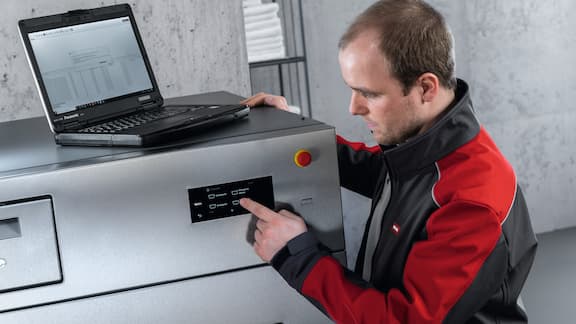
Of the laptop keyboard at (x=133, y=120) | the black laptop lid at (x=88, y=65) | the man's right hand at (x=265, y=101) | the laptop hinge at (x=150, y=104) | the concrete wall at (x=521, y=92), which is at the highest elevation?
the black laptop lid at (x=88, y=65)

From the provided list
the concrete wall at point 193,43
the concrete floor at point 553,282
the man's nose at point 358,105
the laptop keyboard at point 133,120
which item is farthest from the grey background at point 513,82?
the man's nose at point 358,105

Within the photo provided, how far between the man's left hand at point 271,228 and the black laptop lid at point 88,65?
347mm

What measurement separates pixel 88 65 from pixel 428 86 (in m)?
0.56

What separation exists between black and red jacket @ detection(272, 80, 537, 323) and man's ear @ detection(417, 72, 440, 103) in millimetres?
35

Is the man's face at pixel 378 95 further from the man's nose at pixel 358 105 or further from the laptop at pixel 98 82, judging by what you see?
the laptop at pixel 98 82

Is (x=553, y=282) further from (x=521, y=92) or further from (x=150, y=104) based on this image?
(x=150, y=104)

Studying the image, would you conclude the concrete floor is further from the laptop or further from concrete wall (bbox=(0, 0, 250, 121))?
the laptop

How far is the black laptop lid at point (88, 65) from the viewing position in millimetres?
1252

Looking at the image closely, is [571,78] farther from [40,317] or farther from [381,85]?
[40,317]

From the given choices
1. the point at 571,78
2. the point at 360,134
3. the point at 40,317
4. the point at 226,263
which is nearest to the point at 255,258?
the point at 226,263

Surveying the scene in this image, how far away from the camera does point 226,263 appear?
1112mm

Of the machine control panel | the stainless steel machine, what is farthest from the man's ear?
the machine control panel

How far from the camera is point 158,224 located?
3.52 ft

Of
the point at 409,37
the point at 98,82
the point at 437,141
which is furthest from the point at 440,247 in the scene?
the point at 98,82
